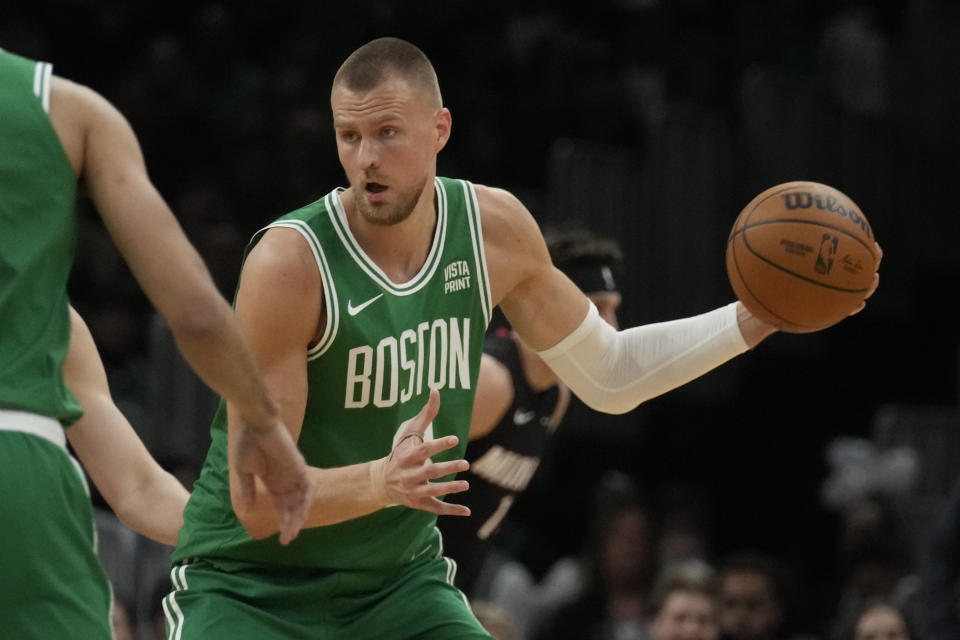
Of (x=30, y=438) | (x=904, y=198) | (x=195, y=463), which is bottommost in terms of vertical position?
(x=195, y=463)

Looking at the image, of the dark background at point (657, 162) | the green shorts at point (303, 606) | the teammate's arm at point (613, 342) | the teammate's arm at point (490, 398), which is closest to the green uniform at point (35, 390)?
the green shorts at point (303, 606)

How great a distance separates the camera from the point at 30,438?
312 cm

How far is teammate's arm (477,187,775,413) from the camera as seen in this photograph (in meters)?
4.78

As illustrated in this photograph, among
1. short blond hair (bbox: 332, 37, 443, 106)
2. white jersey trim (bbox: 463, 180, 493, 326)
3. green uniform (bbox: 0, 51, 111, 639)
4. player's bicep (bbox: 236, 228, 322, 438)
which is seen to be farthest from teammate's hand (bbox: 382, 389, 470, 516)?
short blond hair (bbox: 332, 37, 443, 106)

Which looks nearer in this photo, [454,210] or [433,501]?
[433,501]

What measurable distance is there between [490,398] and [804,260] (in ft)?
4.40

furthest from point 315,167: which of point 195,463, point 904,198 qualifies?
point 904,198

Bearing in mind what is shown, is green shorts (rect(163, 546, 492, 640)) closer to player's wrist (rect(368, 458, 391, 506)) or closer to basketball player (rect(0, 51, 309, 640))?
player's wrist (rect(368, 458, 391, 506))

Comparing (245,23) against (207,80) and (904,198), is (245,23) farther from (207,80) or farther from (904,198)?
(904,198)

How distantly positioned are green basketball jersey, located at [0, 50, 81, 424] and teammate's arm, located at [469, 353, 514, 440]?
2451mm

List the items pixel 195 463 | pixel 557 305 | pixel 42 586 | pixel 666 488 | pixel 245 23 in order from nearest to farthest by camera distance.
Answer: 1. pixel 42 586
2. pixel 557 305
3. pixel 195 463
4. pixel 666 488
5. pixel 245 23

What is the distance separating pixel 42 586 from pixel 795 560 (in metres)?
8.34

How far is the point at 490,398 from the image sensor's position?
551cm

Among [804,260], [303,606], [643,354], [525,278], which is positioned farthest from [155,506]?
[804,260]
